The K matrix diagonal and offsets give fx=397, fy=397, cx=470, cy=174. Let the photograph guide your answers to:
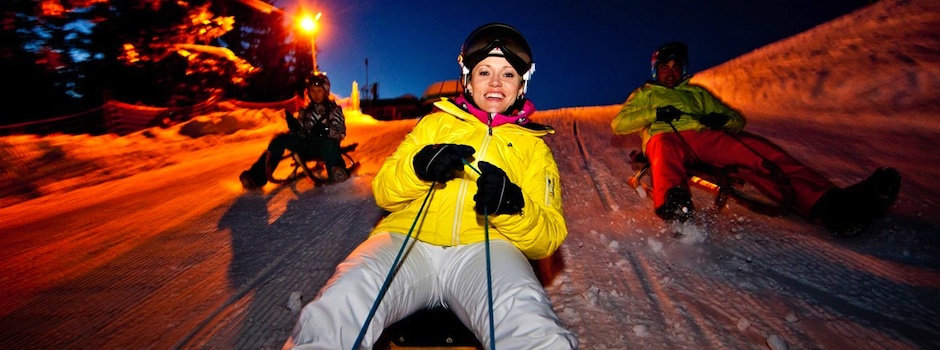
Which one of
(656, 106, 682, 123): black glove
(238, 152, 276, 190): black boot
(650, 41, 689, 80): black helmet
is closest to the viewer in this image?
(656, 106, 682, 123): black glove

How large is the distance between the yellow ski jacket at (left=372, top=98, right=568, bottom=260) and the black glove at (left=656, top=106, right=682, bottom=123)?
2.32 metres

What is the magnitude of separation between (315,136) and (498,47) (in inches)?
159

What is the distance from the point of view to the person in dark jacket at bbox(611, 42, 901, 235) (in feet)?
9.73

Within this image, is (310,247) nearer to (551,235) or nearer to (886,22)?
(551,235)

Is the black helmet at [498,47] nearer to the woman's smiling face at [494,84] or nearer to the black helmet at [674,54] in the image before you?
the woman's smiling face at [494,84]

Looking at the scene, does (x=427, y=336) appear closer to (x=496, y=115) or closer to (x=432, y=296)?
(x=432, y=296)

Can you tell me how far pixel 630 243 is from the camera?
344 cm

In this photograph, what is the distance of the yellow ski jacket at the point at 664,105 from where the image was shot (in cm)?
442

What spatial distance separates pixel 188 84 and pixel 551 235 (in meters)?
14.3

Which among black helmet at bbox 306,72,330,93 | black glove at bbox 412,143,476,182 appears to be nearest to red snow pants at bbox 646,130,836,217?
black glove at bbox 412,143,476,182

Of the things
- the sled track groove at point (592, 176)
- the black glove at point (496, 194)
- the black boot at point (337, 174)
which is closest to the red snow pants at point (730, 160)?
the sled track groove at point (592, 176)

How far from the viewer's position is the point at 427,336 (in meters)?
1.75

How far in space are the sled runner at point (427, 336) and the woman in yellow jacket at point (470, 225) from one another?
6 centimetres

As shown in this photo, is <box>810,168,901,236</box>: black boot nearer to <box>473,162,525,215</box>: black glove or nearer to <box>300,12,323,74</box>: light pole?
<box>473,162,525,215</box>: black glove
